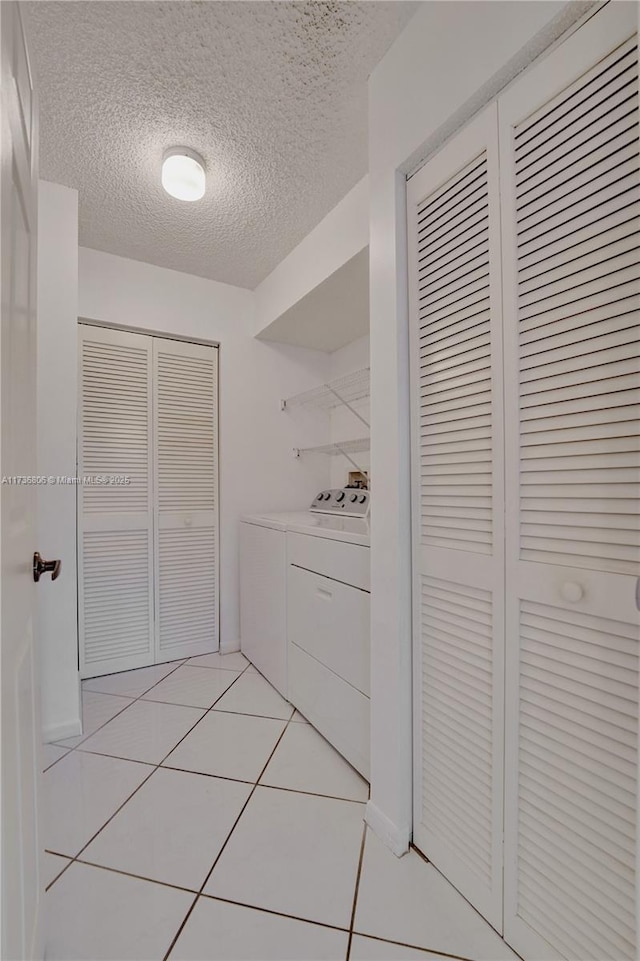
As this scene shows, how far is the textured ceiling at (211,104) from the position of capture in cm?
118

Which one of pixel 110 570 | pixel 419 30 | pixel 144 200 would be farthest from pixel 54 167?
pixel 110 570

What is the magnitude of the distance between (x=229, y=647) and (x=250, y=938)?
69.7 inches

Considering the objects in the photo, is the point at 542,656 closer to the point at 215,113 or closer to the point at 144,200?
the point at 215,113

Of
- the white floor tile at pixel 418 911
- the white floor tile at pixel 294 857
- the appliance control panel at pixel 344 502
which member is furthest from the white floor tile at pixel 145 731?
the appliance control panel at pixel 344 502

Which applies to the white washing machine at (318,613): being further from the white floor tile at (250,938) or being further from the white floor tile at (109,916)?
the white floor tile at (109,916)

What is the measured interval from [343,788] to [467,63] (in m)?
2.22

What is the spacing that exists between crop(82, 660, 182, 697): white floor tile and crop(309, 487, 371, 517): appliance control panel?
135 cm

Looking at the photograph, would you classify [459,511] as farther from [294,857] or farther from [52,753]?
[52,753]

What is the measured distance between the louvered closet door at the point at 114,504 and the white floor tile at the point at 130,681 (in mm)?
49

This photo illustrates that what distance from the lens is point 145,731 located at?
5.86ft

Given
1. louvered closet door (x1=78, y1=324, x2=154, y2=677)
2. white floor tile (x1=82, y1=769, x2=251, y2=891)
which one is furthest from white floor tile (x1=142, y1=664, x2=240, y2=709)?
white floor tile (x1=82, y1=769, x2=251, y2=891)

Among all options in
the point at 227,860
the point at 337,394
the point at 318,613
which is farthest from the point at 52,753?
the point at 337,394

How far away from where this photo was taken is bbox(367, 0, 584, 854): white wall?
109 cm

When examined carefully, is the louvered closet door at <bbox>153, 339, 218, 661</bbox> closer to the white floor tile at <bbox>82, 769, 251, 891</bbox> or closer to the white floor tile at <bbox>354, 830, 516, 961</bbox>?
the white floor tile at <bbox>82, 769, 251, 891</bbox>
